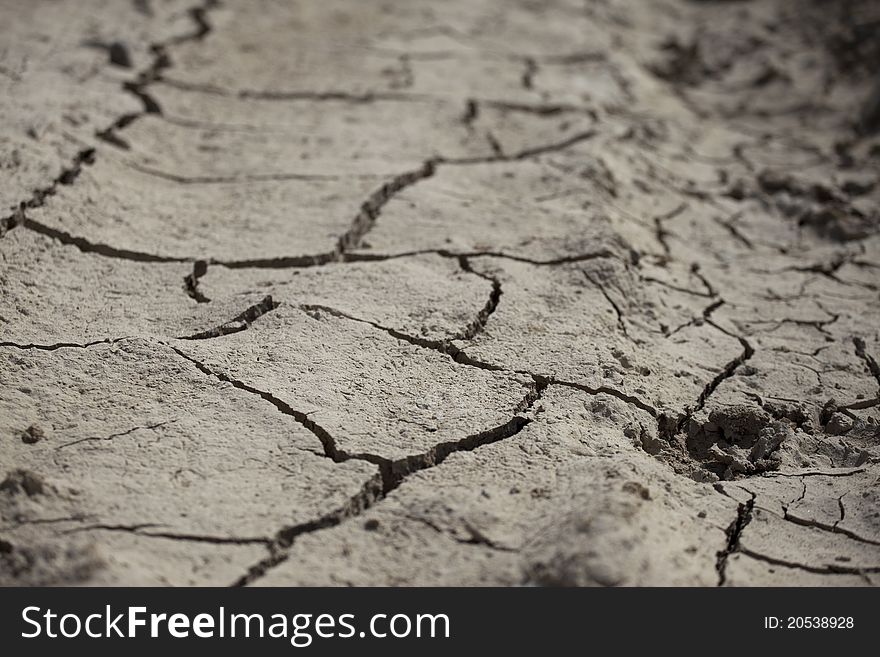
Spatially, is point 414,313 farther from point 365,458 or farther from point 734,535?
point 734,535

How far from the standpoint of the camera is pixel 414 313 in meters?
2.65

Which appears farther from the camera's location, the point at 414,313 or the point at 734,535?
the point at 414,313

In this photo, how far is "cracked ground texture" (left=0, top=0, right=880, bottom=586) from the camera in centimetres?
197

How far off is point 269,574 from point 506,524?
49 cm

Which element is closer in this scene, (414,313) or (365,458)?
(365,458)

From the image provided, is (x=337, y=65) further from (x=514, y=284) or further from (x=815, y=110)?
(x=815, y=110)

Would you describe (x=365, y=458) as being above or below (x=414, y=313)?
below

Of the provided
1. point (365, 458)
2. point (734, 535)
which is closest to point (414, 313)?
point (365, 458)

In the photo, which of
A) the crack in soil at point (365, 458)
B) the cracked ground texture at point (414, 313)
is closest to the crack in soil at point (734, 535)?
the cracked ground texture at point (414, 313)

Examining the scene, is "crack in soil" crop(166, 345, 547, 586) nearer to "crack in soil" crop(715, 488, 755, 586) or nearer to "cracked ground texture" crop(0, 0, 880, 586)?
"cracked ground texture" crop(0, 0, 880, 586)

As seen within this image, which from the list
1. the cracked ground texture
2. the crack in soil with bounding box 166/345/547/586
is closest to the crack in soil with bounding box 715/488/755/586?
the cracked ground texture

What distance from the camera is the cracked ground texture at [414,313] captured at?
77.5 inches

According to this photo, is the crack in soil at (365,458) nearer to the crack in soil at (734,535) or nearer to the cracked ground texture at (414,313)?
the cracked ground texture at (414,313)
